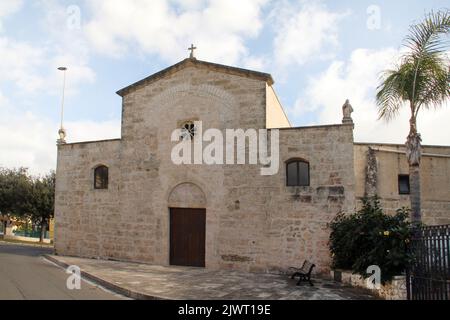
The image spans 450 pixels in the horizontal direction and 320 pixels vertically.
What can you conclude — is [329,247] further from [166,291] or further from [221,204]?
[166,291]

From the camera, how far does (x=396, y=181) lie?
14.9 m

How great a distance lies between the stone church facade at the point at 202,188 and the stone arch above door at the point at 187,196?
0.13 ft

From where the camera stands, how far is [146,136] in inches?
645

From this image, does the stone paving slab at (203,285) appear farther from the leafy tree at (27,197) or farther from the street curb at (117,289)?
the leafy tree at (27,197)

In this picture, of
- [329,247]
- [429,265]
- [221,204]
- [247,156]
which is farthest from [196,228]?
[429,265]

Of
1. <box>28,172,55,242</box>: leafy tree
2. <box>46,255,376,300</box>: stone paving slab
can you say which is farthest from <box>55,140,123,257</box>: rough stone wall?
<box>28,172,55,242</box>: leafy tree

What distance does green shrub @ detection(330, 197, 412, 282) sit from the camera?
10.1 m

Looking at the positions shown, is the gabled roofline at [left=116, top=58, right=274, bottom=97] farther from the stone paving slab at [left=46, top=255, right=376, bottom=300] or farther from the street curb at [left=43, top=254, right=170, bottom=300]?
the street curb at [left=43, top=254, right=170, bottom=300]

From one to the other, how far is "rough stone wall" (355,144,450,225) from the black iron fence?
5086 mm

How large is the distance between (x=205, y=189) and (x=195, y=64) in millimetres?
4961

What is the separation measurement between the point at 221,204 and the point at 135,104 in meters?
5.81

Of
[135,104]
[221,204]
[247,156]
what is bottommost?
[221,204]

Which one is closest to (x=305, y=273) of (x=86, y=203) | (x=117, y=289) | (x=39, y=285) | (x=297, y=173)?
(x=297, y=173)

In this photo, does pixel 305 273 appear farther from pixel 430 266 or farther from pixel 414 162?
pixel 414 162
